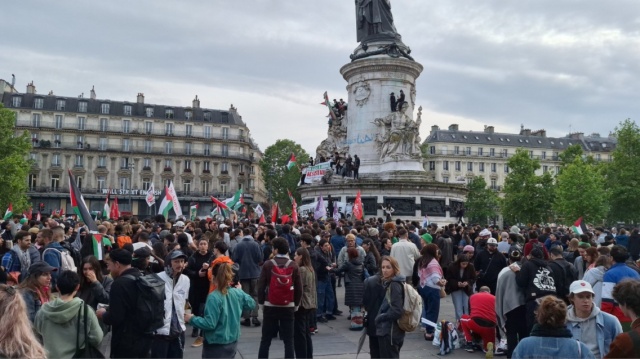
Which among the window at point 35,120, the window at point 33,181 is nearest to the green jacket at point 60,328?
the window at point 33,181

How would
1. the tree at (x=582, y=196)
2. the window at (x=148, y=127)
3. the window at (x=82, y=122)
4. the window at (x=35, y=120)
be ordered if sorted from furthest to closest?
the window at (x=148, y=127), the window at (x=82, y=122), the window at (x=35, y=120), the tree at (x=582, y=196)

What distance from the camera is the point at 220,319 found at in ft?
21.1

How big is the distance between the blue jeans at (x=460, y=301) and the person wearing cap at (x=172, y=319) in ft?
17.9

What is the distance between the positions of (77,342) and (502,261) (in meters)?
8.35

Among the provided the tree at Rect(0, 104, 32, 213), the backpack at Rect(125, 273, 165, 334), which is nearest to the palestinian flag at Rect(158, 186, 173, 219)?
the backpack at Rect(125, 273, 165, 334)

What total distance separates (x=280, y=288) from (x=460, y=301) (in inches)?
165

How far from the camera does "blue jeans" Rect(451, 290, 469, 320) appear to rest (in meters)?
10.4

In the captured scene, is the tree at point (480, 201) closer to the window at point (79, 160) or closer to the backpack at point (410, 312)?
the window at point (79, 160)

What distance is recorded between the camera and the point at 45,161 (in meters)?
71.6

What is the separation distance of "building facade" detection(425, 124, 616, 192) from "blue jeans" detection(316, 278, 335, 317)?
74.3 metres

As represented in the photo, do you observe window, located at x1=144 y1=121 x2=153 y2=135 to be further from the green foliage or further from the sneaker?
the sneaker

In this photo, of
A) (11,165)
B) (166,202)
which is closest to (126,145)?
(11,165)

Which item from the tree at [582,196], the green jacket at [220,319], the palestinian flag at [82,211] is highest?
the tree at [582,196]

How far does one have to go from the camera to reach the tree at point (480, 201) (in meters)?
81.6
